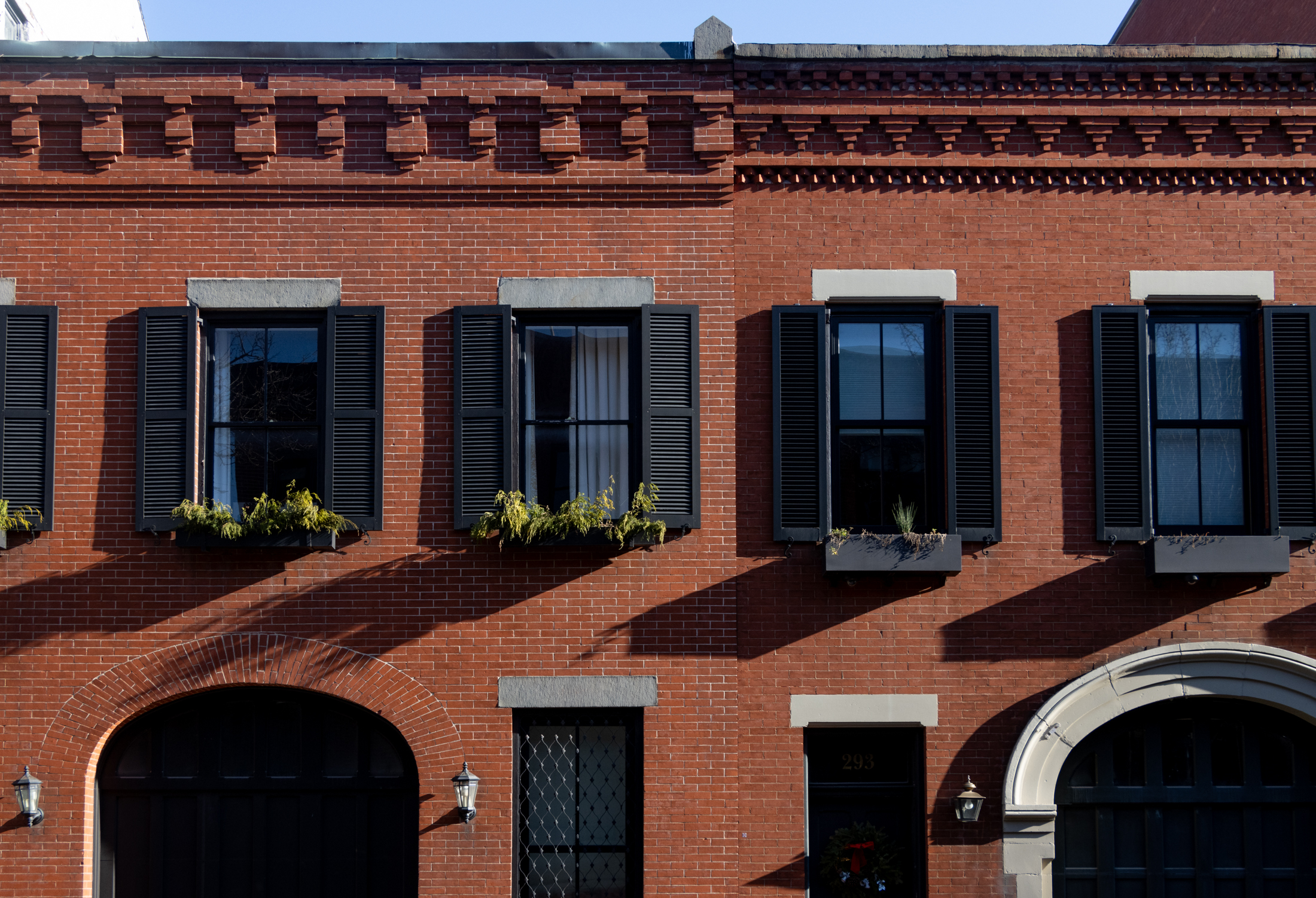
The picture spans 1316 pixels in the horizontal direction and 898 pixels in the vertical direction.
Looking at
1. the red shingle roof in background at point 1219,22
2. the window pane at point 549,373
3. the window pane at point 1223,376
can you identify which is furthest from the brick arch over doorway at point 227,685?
the red shingle roof in background at point 1219,22

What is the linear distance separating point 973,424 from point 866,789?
328cm

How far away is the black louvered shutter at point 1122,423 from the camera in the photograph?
9.61 m

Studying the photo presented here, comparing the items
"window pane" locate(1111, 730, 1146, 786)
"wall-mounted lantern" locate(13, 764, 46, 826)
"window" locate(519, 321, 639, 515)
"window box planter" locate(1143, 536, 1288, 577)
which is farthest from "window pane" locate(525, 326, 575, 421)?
"window pane" locate(1111, 730, 1146, 786)

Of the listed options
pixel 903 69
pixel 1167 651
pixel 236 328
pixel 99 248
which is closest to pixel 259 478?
pixel 236 328

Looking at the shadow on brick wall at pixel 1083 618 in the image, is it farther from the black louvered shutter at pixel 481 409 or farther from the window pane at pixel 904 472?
the black louvered shutter at pixel 481 409

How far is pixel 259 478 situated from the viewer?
9711mm

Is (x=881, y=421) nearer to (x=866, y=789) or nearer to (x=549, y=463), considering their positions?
(x=549, y=463)

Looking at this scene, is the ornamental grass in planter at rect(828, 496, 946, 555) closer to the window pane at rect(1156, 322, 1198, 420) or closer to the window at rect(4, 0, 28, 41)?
the window pane at rect(1156, 322, 1198, 420)

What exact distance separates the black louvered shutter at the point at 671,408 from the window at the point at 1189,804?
13.6ft

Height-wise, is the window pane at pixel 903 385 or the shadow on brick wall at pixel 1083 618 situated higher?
the window pane at pixel 903 385

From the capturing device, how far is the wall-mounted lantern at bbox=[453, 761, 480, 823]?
9.04 meters

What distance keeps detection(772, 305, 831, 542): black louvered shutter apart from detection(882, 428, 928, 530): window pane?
0.54 meters

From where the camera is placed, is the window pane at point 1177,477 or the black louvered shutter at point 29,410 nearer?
the black louvered shutter at point 29,410

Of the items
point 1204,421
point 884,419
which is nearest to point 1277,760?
point 1204,421
